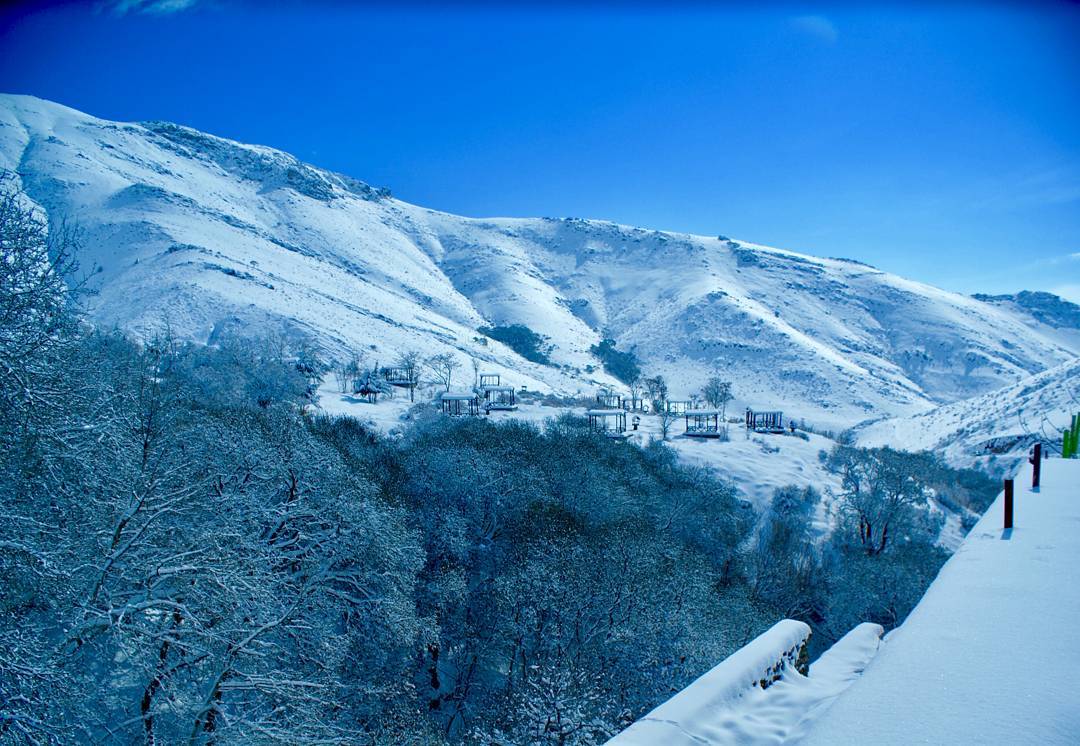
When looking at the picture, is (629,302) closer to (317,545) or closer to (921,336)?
(921,336)

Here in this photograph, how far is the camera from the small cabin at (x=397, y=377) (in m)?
61.9

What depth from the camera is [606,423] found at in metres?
48.7

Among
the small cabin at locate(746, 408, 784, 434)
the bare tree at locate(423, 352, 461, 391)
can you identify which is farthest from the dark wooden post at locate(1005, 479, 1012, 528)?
the bare tree at locate(423, 352, 461, 391)

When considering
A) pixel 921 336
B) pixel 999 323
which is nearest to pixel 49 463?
pixel 921 336

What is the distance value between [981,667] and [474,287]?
148 metres

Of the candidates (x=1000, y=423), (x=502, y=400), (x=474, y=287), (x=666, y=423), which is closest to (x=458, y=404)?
(x=502, y=400)

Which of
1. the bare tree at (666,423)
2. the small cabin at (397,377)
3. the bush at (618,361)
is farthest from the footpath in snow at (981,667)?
the bush at (618,361)

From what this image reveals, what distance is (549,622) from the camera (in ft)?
65.6

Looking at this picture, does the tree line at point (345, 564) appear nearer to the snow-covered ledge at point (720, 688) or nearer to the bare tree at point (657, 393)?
the snow-covered ledge at point (720, 688)

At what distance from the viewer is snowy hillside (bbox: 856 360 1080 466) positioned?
44.3m

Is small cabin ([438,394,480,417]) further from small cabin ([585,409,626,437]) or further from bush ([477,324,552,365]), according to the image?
bush ([477,324,552,365])

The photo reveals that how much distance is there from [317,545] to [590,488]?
51.0 ft

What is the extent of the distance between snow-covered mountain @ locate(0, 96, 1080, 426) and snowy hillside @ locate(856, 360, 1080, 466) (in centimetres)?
1577

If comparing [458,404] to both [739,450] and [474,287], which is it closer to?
[739,450]
